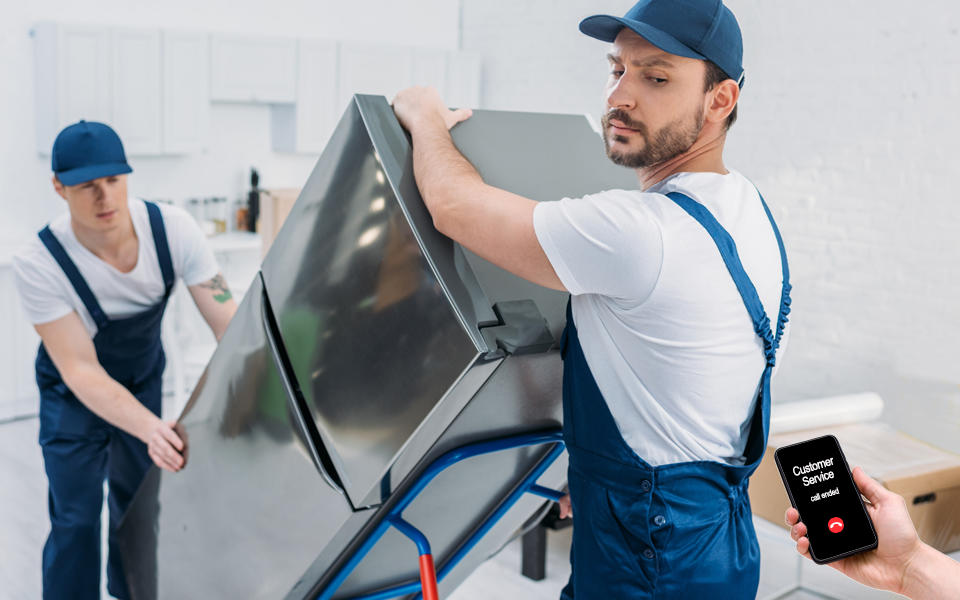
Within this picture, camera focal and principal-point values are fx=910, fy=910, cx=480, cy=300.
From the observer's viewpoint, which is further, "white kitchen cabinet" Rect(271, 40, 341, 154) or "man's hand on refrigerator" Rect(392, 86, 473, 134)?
"white kitchen cabinet" Rect(271, 40, 341, 154)

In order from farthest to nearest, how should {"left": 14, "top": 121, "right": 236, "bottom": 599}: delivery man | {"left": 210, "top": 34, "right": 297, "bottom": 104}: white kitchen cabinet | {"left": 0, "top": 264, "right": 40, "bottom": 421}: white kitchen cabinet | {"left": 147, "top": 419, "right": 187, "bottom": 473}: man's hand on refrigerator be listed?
{"left": 210, "top": 34, "right": 297, "bottom": 104}: white kitchen cabinet → {"left": 0, "top": 264, "right": 40, "bottom": 421}: white kitchen cabinet → {"left": 14, "top": 121, "right": 236, "bottom": 599}: delivery man → {"left": 147, "top": 419, "right": 187, "bottom": 473}: man's hand on refrigerator

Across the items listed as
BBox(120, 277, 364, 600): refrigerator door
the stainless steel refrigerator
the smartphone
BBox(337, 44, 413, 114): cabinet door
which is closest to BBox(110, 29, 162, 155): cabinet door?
BBox(337, 44, 413, 114): cabinet door

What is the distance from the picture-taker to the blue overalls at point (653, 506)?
1273 millimetres

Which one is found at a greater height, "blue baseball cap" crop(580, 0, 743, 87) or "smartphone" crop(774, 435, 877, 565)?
"blue baseball cap" crop(580, 0, 743, 87)

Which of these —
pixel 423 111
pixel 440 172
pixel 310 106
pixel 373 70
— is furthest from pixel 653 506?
pixel 373 70

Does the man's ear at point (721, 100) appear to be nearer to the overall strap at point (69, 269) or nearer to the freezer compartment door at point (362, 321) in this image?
the freezer compartment door at point (362, 321)

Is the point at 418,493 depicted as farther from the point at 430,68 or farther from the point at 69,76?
the point at 430,68

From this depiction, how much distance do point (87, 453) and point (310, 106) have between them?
3573 mm

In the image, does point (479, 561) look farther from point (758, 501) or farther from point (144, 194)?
point (144, 194)

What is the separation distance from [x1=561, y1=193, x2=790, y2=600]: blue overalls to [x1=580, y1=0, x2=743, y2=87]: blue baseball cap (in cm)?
20

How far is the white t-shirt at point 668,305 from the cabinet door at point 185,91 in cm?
440

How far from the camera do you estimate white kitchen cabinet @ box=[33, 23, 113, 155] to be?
4672mm

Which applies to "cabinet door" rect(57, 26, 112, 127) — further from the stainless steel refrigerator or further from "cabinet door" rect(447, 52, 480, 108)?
the stainless steel refrigerator

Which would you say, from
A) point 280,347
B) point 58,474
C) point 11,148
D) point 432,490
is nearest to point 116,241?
point 58,474
